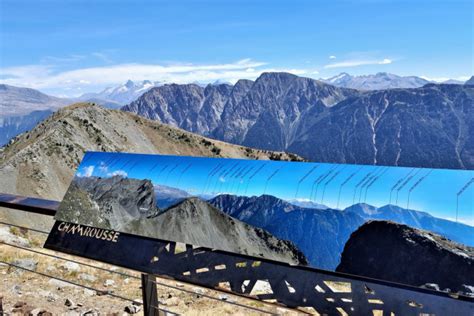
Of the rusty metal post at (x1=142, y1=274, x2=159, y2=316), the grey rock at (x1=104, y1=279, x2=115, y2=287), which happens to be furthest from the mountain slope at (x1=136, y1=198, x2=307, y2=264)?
the grey rock at (x1=104, y1=279, x2=115, y2=287)

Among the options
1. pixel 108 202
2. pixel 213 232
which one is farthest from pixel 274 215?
pixel 108 202

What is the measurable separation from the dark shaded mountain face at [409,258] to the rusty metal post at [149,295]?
1844mm

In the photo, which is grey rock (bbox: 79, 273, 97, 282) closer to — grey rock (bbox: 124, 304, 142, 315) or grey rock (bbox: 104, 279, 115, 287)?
grey rock (bbox: 104, 279, 115, 287)

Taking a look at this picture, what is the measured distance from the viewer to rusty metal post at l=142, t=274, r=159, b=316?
430cm

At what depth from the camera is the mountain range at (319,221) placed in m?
3.36

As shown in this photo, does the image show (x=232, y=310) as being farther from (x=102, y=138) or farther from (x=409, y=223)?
(x=102, y=138)

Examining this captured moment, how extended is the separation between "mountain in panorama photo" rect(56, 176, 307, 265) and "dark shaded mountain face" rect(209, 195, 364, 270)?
0.09 metres

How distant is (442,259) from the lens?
3.06 metres

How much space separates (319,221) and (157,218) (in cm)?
169

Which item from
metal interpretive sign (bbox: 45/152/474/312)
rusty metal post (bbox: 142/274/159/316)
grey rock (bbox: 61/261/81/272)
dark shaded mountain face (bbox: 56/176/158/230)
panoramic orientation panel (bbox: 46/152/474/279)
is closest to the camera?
metal interpretive sign (bbox: 45/152/474/312)

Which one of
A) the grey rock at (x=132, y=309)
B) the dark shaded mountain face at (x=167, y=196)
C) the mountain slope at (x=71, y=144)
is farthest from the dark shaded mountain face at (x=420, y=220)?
the mountain slope at (x=71, y=144)

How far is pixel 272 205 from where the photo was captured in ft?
13.9

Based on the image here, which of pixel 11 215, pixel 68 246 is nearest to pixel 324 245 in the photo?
pixel 68 246

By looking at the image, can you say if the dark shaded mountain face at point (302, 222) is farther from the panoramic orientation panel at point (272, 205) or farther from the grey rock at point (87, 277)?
the grey rock at point (87, 277)
